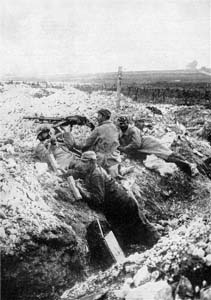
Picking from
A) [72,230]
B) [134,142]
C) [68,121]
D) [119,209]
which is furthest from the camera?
[68,121]

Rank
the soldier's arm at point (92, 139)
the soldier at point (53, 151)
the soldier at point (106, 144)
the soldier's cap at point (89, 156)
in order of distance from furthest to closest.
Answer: the soldier's arm at point (92, 139), the soldier at point (106, 144), the soldier at point (53, 151), the soldier's cap at point (89, 156)

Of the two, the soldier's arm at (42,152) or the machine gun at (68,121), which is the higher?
→ the machine gun at (68,121)

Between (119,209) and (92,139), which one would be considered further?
(92,139)

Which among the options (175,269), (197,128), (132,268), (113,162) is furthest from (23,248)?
(197,128)

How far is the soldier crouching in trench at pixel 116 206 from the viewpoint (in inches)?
173

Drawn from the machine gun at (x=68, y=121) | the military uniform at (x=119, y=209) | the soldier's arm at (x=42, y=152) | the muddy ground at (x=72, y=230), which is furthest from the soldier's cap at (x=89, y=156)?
the machine gun at (x=68, y=121)

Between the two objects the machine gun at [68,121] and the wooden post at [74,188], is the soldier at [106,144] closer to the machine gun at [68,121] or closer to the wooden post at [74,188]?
the wooden post at [74,188]

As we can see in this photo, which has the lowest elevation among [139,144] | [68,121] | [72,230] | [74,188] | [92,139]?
[72,230]

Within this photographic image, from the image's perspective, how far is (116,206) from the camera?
14.5 feet

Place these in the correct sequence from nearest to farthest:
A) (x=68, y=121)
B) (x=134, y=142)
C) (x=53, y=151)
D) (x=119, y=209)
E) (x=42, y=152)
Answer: (x=119, y=209) → (x=42, y=152) → (x=53, y=151) → (x=134, y=142) → (x=68, y=121)

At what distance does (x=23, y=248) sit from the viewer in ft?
11.5

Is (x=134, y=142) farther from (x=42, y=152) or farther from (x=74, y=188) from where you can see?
(x=74, y=188)

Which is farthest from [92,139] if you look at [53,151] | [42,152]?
[42,152]

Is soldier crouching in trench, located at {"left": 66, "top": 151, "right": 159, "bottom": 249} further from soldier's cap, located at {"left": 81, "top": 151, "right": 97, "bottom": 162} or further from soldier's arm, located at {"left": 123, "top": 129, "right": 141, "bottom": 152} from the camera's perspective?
soldier's arm, located at {"left": 123, "top": 129, "right": 141, "bottom": 152}
